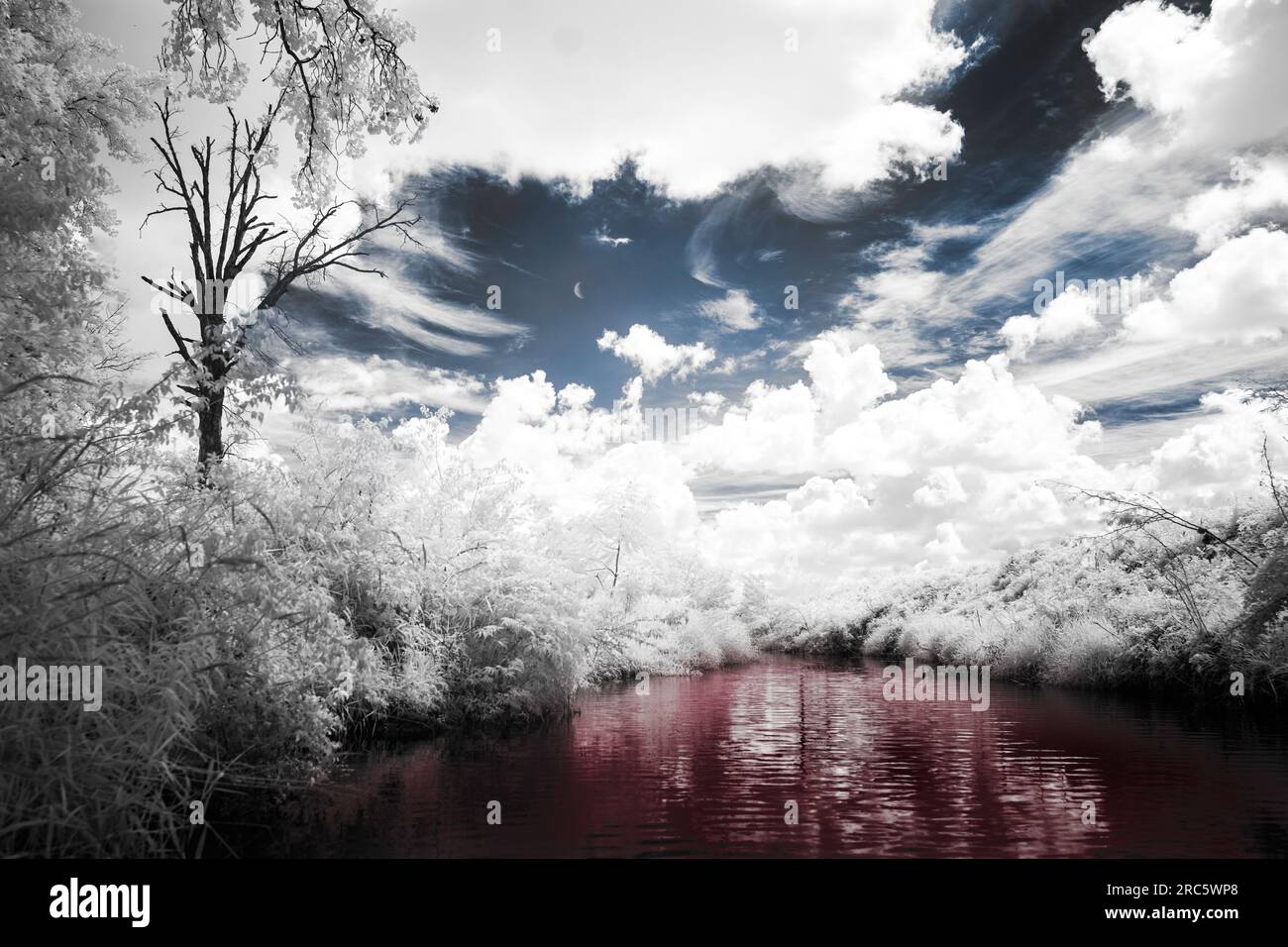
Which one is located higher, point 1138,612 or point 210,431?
point 210,431

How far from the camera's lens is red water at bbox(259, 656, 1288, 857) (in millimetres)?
7676

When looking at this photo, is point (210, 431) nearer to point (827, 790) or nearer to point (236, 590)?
point (236, 590)

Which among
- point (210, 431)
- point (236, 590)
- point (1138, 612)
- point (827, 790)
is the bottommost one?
point (827, 790)

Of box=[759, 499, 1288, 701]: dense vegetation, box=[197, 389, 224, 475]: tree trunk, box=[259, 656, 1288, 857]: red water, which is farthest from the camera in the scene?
box=[759, 499, 1288, 701]: dense vegetation

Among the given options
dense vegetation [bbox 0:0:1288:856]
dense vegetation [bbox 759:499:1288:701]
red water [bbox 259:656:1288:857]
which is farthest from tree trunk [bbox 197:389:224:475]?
dense vegetation [bbox 759:499:1288:701]

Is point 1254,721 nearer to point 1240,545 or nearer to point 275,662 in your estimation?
point 1240,545

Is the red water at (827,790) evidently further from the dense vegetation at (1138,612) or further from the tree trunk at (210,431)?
the tree trunk at (210,431)

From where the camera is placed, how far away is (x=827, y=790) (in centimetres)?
1002

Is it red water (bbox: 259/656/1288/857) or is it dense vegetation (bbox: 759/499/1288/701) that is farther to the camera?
dense vegetation (bbox: 759/499/1288/701)

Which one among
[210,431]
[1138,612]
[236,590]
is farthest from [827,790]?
[1138,612]

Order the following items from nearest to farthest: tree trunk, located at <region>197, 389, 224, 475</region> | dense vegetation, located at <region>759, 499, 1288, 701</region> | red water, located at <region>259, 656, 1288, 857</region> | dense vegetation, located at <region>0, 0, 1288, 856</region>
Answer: dense vegetation, located at <region>0, 0, 1288, 856</region> < red water, located at <region>259, 656, 1288, 857</region> < tree trunk, located at <region>197, 389, 224, 475</region> < dense vegetation, located at <region>759, 499, 1288, 701</region>

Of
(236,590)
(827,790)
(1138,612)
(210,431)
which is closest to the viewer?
(236,590)

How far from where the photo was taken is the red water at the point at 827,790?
7676 mm

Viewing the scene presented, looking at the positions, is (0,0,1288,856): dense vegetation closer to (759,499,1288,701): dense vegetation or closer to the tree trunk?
(759,499,1288,701): dense vegetation
